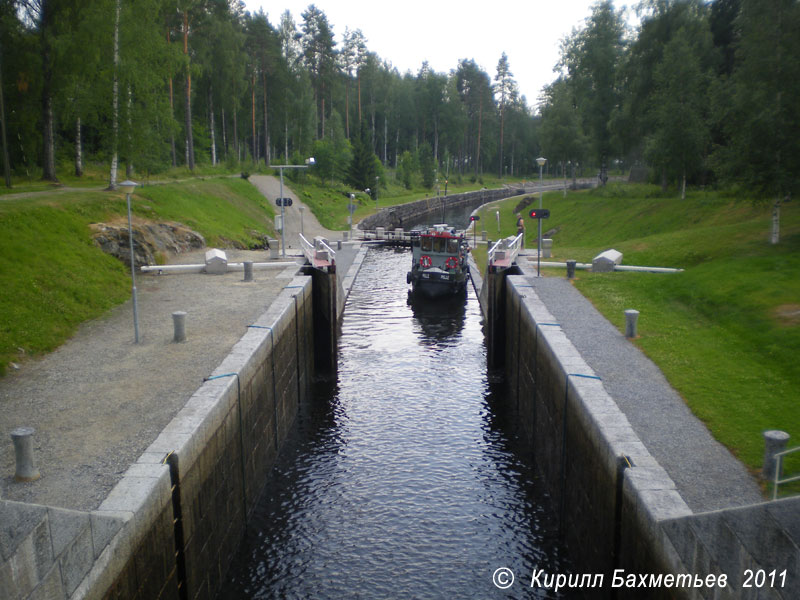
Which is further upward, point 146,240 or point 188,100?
point 188,100

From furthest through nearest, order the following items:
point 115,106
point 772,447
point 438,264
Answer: point 438,264 → point 115,106 → point 772,447

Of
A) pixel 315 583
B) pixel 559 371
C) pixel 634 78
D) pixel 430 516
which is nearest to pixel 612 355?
pixel 559 371

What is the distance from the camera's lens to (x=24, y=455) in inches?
360

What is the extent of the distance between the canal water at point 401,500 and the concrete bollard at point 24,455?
3.94 metres

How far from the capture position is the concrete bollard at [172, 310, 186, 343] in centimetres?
1619

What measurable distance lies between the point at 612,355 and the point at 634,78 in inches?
1632

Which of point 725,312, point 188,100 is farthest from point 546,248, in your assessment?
point 188,100

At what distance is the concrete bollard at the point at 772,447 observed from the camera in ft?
29.0

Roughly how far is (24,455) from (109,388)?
4002mm

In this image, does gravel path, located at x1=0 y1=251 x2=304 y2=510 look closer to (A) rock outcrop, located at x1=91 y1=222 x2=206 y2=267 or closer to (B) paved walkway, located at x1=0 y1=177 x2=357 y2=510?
(B) paved walkway, located at x1=0 y1=177 x2=357 y2=510

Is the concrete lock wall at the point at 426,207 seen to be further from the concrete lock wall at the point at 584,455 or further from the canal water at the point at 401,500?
the concrete lock wall at the point at 584,455

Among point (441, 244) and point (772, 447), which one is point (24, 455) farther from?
point (441, 244)

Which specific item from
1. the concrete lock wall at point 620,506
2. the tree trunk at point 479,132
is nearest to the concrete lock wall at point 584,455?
the concrete lock wall at point 620,506

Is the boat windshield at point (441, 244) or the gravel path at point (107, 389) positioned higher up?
the boat windshield at point (441, 244)
